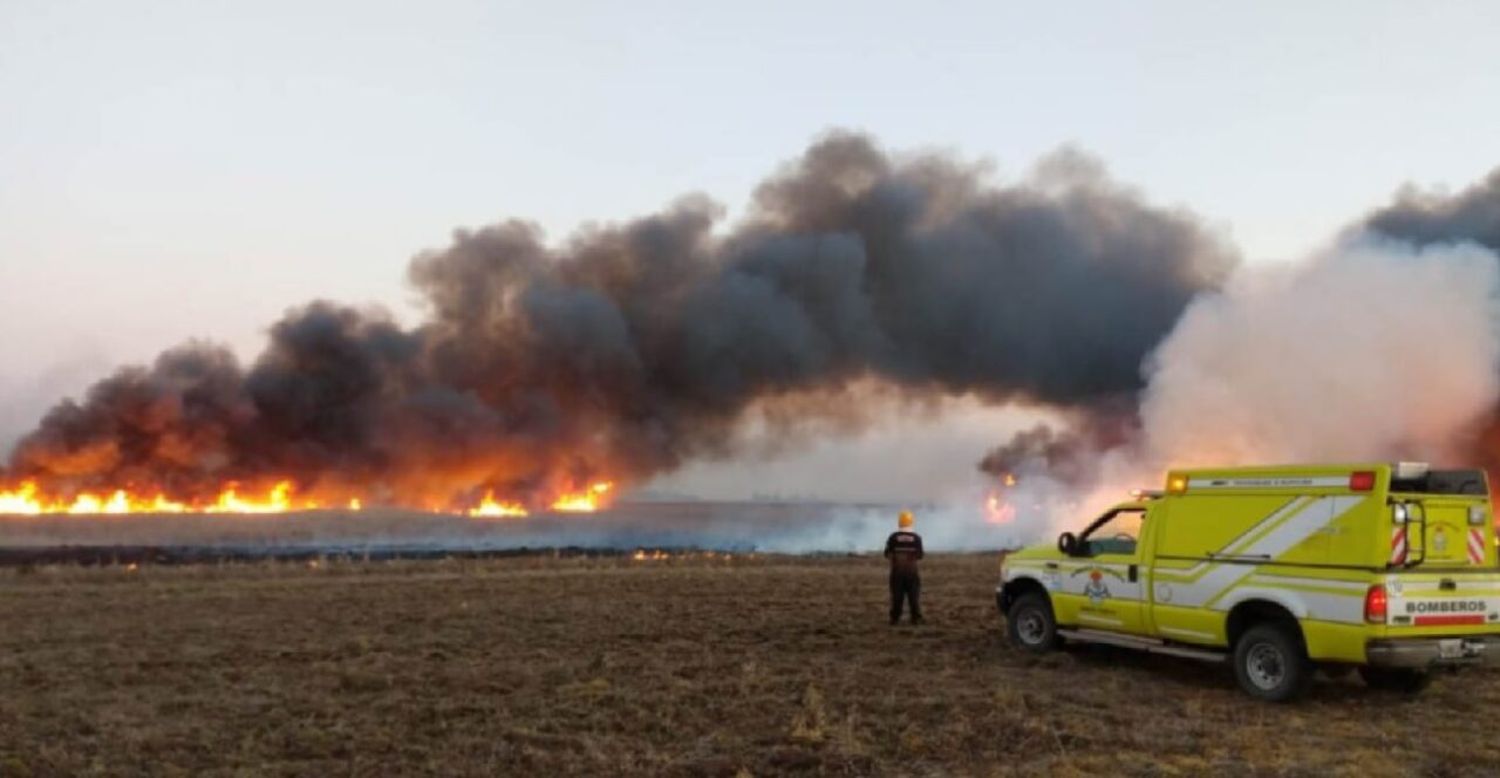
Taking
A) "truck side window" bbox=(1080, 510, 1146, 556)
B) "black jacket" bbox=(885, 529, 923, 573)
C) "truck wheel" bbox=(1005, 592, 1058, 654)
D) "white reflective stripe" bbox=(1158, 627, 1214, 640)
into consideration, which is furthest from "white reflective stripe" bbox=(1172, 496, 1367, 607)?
"black jacket" bbox=(885, 529, 923, 573)

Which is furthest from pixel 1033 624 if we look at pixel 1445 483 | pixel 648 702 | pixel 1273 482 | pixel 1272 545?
pixel 648 702

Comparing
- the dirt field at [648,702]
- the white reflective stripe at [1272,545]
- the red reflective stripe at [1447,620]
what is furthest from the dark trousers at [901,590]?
the red reflective stripe at [1447,620]

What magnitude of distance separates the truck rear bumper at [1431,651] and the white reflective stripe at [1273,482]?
169 cm

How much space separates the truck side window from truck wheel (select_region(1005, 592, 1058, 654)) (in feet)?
3.60

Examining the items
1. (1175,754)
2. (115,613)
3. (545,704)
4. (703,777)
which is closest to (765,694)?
(545,704)

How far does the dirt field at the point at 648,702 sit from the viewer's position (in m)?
9.95

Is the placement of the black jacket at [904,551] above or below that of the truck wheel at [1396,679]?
above

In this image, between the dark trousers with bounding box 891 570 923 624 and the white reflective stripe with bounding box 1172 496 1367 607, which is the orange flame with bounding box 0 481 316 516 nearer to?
the dark trousers with bounding box 891 570 923 624

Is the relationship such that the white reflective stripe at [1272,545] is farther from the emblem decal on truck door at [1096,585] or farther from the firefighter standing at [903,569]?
the firefighter standing at [903,569]

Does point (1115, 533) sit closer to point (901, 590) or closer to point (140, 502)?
point (901, 590)

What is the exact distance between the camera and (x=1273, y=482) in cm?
1325

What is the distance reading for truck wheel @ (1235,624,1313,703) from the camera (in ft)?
41.3

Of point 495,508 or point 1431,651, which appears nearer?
point 1431,651

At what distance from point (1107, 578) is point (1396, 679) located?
3.41 meters
